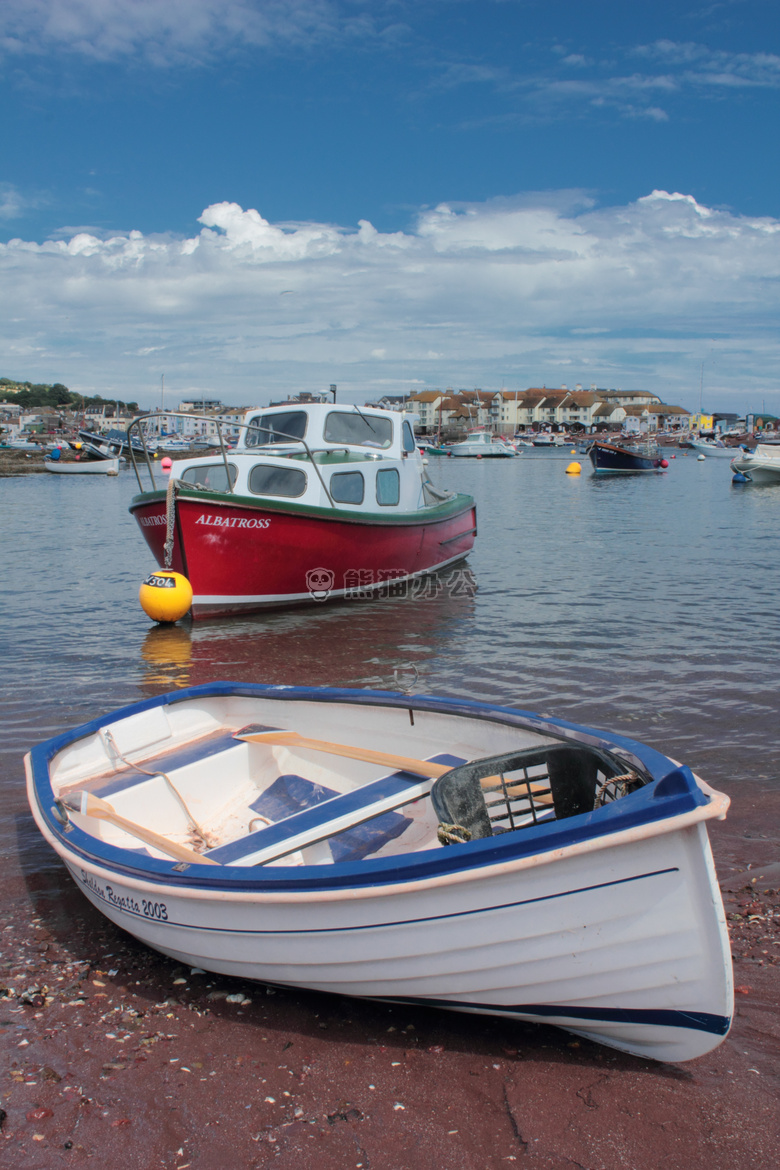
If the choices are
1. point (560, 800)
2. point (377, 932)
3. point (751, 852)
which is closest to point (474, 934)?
point (377, 932)

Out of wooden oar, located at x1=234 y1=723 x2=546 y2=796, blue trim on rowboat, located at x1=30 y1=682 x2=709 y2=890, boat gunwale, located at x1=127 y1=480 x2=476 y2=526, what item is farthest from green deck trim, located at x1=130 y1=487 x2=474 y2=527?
blue trim on rowboat, located at x1=30 y1=682 x2=709 y2=890

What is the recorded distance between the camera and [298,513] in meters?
12.0

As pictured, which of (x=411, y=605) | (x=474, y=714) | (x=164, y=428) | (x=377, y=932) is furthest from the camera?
(x=164, y=428)

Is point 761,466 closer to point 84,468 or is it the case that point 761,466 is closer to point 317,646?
point 317,646

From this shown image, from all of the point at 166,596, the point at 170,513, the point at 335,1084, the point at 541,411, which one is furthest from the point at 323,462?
the point at 541,411

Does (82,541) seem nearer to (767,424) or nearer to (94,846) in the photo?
(94,846)

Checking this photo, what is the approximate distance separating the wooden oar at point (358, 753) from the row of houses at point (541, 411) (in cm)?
14302

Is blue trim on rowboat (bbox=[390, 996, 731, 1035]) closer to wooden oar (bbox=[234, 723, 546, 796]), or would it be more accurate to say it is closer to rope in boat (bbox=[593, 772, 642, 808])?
rope in boat (bbox=[593, 772, 642, 808])

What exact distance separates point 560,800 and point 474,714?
0.86 m

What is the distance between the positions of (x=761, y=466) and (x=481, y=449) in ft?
147

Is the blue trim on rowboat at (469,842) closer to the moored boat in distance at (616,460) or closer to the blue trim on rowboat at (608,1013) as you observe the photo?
the blue trim on rowboat at (608,1013)

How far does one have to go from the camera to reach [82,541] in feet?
78.1

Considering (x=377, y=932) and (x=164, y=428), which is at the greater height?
(x=164, y=428)

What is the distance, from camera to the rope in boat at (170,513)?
11164mm
